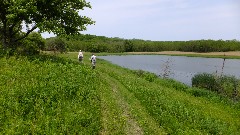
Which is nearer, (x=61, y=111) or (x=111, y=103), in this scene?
(x=61, y=111)

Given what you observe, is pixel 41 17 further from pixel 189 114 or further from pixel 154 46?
pixel 154 46

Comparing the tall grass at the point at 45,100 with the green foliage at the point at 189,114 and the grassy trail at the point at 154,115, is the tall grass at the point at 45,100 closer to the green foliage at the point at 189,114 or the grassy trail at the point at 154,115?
the grassy trail at the point at 154,115

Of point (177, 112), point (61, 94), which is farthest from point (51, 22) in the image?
point (177, 112)

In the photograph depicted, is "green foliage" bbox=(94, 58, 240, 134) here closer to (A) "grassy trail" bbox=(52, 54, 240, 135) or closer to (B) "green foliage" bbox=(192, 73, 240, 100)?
(A) "grassy trail" bbox=(52, 54, 240, 135)

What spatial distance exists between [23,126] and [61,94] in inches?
250

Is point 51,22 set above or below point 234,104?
above

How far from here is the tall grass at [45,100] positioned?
57.6ft

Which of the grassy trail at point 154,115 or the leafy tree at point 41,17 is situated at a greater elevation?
the leafy tree at point 41,17

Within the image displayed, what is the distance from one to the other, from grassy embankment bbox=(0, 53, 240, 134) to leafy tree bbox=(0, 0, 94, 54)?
4.58 meters

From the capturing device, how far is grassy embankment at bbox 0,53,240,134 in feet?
60.2

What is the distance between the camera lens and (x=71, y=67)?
3425 cm

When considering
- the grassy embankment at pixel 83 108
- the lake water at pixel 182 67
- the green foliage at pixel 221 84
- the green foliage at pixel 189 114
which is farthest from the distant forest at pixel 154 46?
the grassy embankment at pixel 83 108

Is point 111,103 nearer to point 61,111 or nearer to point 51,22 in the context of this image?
point 61,111

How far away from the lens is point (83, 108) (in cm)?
2088
